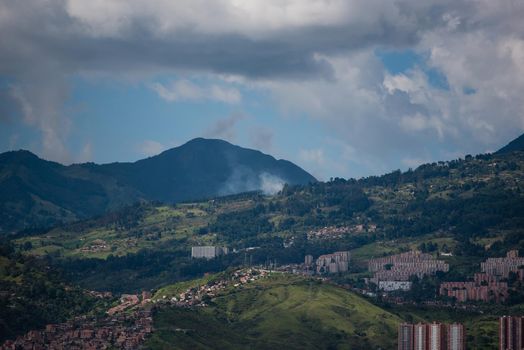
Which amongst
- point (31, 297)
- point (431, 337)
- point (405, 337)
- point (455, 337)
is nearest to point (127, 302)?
point (31, 297)

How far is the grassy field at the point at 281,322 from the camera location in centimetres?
15738

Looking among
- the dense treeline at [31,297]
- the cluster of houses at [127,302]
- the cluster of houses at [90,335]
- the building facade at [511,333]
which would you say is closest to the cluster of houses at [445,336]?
the building facade at [511,333]

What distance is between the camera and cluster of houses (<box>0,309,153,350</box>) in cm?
14712

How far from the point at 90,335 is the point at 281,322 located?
32.2m

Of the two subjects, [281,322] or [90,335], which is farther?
[281,322]

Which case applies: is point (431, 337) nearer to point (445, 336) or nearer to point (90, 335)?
point (445, 336)

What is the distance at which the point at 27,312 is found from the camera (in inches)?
6590

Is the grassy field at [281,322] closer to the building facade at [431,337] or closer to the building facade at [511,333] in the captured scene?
the building facade at [431,337]

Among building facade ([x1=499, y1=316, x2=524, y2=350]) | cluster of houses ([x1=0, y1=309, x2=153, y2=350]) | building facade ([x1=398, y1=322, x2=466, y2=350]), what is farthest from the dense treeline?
building facade ([x1=499, y1=316, x2=524, y2=350])

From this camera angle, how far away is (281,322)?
172 m

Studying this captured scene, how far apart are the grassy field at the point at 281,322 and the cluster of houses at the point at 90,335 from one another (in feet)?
7.71

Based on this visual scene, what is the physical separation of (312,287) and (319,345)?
107 ft

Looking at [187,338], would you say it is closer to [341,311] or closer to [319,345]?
[319,345]

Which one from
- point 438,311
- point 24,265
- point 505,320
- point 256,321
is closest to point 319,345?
point 256,321
